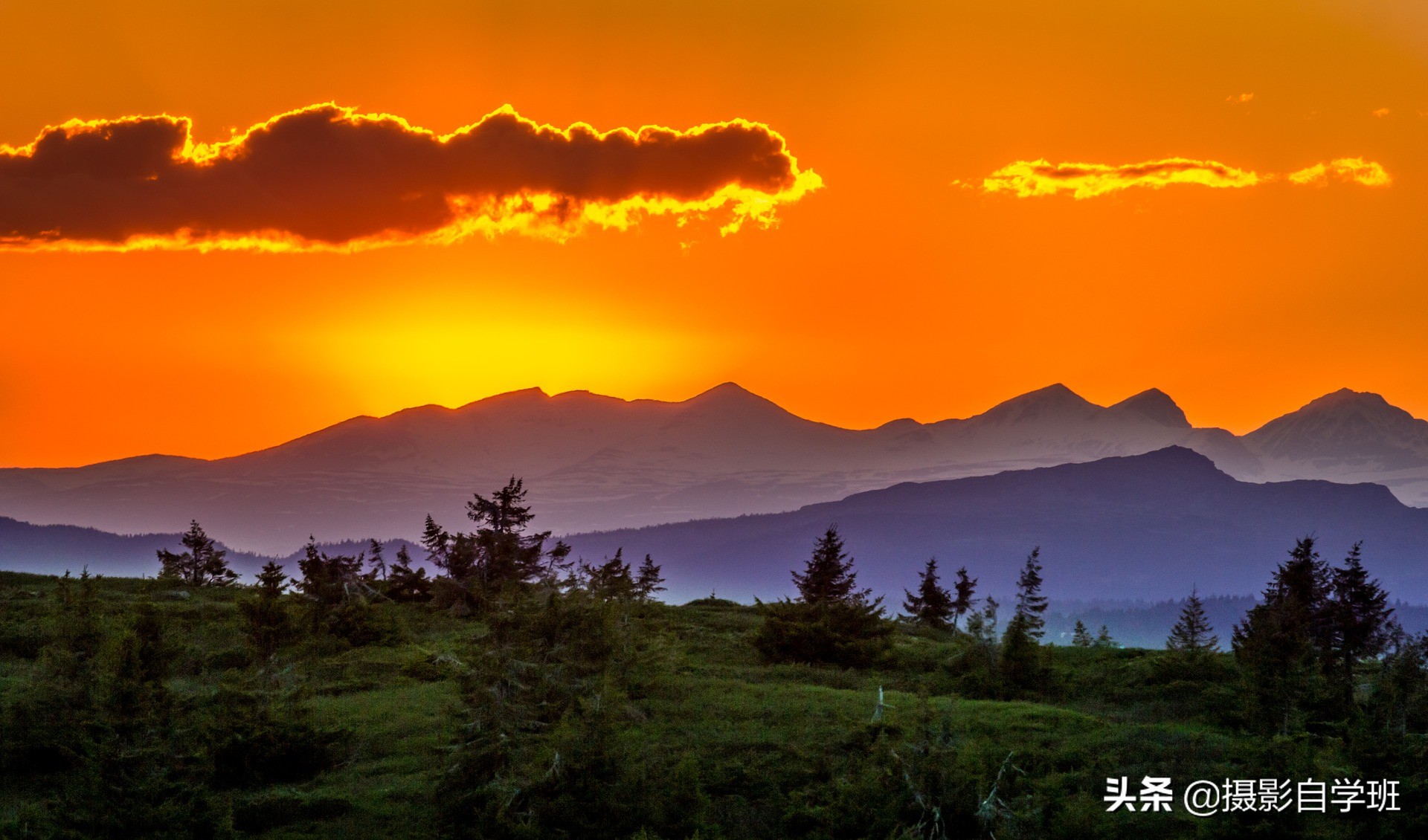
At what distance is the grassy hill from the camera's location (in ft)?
89.2

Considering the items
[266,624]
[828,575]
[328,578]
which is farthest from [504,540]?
[828,575]

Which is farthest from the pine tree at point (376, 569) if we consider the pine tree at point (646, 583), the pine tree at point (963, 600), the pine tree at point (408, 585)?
the pine tree at point (963, 600)

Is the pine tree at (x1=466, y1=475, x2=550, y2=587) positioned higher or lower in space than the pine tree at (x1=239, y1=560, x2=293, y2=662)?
higher

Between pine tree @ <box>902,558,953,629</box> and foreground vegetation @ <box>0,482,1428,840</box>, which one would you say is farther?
pine tree @ <box>902,558,953,629</box>

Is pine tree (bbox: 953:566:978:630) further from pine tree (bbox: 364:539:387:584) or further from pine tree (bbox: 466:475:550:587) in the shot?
pine tree (bbox: 364:539:387:584)

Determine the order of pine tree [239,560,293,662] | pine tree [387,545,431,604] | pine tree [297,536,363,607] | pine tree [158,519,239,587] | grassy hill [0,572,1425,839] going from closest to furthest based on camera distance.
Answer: grassy hill [0,572,1425,839]
pine tree [239,560,293,662]
pine tree [297,536,363,607]
pine tree [387,545,431,604]
pine tree [158,519,239,587]

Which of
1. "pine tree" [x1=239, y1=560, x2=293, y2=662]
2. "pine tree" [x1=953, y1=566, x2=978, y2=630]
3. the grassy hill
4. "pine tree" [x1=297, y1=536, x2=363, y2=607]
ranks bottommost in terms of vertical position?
the grassy hill

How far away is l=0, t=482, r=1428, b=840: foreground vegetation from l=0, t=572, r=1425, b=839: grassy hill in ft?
0.28

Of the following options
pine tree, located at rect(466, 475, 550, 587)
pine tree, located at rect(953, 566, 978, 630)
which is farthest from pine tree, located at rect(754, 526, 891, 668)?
pine tree, located at rect(953, 566, 978, 630)

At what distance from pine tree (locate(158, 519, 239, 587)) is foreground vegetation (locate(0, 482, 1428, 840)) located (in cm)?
2397

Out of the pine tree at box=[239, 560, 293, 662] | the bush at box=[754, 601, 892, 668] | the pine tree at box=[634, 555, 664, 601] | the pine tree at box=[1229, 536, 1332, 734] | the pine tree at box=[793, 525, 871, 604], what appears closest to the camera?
the pine tree at box=[1229, 536, 1332, 734]

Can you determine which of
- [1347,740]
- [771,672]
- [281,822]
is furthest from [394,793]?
[1347,740]

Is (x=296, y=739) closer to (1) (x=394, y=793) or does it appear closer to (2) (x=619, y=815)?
(1) (x=394, y=793)

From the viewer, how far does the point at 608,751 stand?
2761 cm
